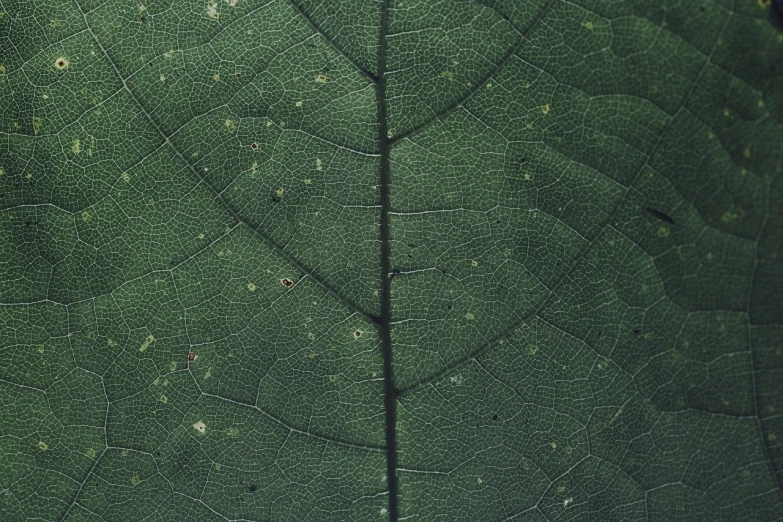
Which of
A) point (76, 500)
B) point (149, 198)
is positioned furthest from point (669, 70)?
point (76, 500)

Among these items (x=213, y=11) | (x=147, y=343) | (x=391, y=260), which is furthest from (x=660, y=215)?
(x=147, y=343)

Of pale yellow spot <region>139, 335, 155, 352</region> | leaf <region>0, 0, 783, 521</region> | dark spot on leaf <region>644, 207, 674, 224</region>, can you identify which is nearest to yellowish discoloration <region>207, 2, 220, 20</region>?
leaf <region>0, 0, 783, 521</region>

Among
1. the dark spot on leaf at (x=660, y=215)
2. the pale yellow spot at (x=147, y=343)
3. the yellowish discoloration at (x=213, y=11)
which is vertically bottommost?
the pale yellow spot at (x=147, y=343)

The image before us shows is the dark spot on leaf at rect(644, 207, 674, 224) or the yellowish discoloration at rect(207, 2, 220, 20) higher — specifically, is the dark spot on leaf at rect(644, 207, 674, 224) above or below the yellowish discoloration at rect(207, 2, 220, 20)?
below

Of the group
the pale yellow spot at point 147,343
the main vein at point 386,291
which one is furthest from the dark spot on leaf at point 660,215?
the pale yellow spot at point 147,343

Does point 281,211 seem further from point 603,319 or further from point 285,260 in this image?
point 603,319

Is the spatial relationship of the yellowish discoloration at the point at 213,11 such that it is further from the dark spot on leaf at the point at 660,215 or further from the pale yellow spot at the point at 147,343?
the dark spot on leaf at the point at 660,215

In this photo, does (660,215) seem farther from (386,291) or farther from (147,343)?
(147,343)

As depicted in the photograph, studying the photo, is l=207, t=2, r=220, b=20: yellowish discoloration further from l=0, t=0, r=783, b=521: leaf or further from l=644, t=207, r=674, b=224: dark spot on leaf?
l=644, t=207, r=674, b=224: dark spot on leaf

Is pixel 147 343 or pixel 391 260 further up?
pixel 391 260
